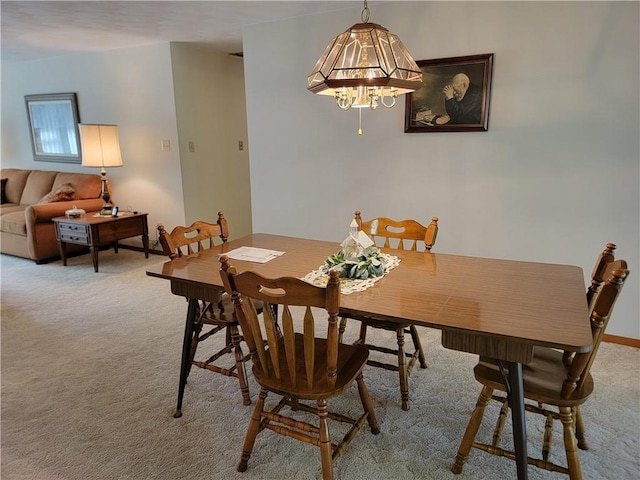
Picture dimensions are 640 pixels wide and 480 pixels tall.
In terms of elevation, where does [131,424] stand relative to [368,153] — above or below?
below

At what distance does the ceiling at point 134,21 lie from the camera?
307 centimetres

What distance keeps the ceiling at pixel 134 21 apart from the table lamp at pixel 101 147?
2.76ft

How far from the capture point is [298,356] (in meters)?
1.72

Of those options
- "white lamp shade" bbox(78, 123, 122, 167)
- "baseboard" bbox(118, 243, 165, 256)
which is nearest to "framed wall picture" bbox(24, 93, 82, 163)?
"white lamp shade" bbox(78, 123, 122, 167)

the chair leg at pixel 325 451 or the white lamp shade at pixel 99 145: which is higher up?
the white lamp shade at pixel 99 145

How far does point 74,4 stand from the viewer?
9.98ft

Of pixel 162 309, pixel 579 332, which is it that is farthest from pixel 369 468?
pixel 162 309

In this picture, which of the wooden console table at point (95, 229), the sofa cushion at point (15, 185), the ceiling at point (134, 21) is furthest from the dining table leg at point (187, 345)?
the sofa cushion at point (15, 185)

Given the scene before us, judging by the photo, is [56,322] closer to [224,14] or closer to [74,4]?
[74,4]

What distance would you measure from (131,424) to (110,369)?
0.59m

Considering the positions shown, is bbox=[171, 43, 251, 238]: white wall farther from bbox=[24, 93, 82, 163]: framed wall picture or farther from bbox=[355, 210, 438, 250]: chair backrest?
bbox=[355, 210, 438, 250]: chair backrest

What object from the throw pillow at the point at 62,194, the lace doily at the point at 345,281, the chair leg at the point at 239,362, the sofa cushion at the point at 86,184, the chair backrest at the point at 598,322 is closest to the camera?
the chair backrest at the point at 598,322

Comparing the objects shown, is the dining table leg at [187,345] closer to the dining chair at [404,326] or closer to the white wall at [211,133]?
the dining chair at [404,326]

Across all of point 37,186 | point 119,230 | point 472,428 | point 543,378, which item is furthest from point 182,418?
point 37,186
